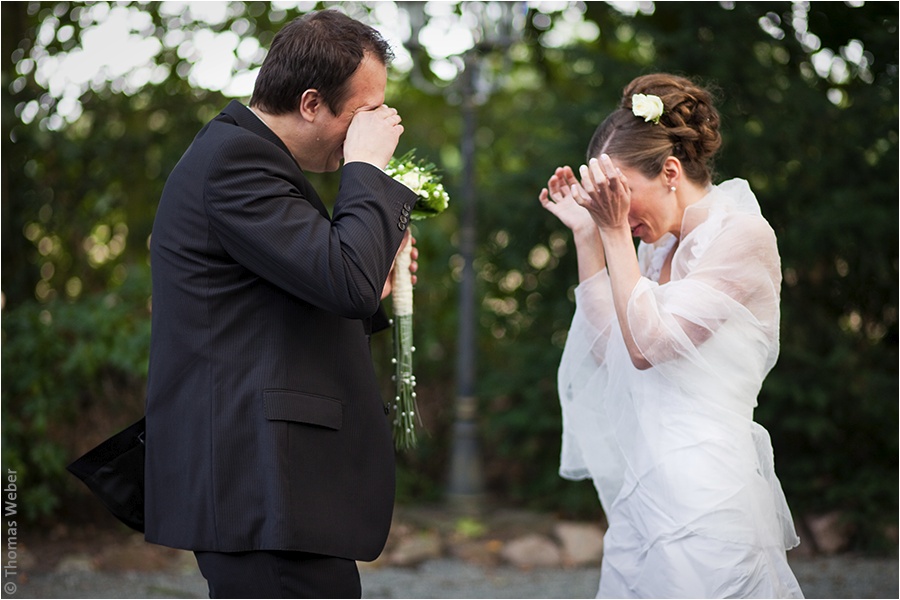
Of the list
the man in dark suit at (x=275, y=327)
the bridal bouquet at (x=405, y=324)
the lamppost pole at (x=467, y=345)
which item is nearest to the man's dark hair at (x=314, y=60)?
the man in dark suit at (x=275, y=327)

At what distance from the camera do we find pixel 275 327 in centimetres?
189

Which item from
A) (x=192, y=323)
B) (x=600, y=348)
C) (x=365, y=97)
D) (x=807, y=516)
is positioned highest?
(x=365, y=97)

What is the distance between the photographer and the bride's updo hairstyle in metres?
2.56

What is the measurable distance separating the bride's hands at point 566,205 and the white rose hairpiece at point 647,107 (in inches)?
11.8

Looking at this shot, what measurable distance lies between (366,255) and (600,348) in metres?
1.27

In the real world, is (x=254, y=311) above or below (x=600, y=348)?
above

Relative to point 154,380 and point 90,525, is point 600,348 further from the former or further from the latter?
point 90,525

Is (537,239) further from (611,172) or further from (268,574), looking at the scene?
(268,574)

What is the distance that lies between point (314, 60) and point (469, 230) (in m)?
3.69

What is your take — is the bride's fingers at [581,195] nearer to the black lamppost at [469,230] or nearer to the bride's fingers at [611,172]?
the bride's fingers at [611,172]

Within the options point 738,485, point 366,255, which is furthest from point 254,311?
Answer: point 738,485

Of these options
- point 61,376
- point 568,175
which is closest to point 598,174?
point 568,175

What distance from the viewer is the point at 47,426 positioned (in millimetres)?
5305

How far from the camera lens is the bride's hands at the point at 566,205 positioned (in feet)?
Answer: 9.09
